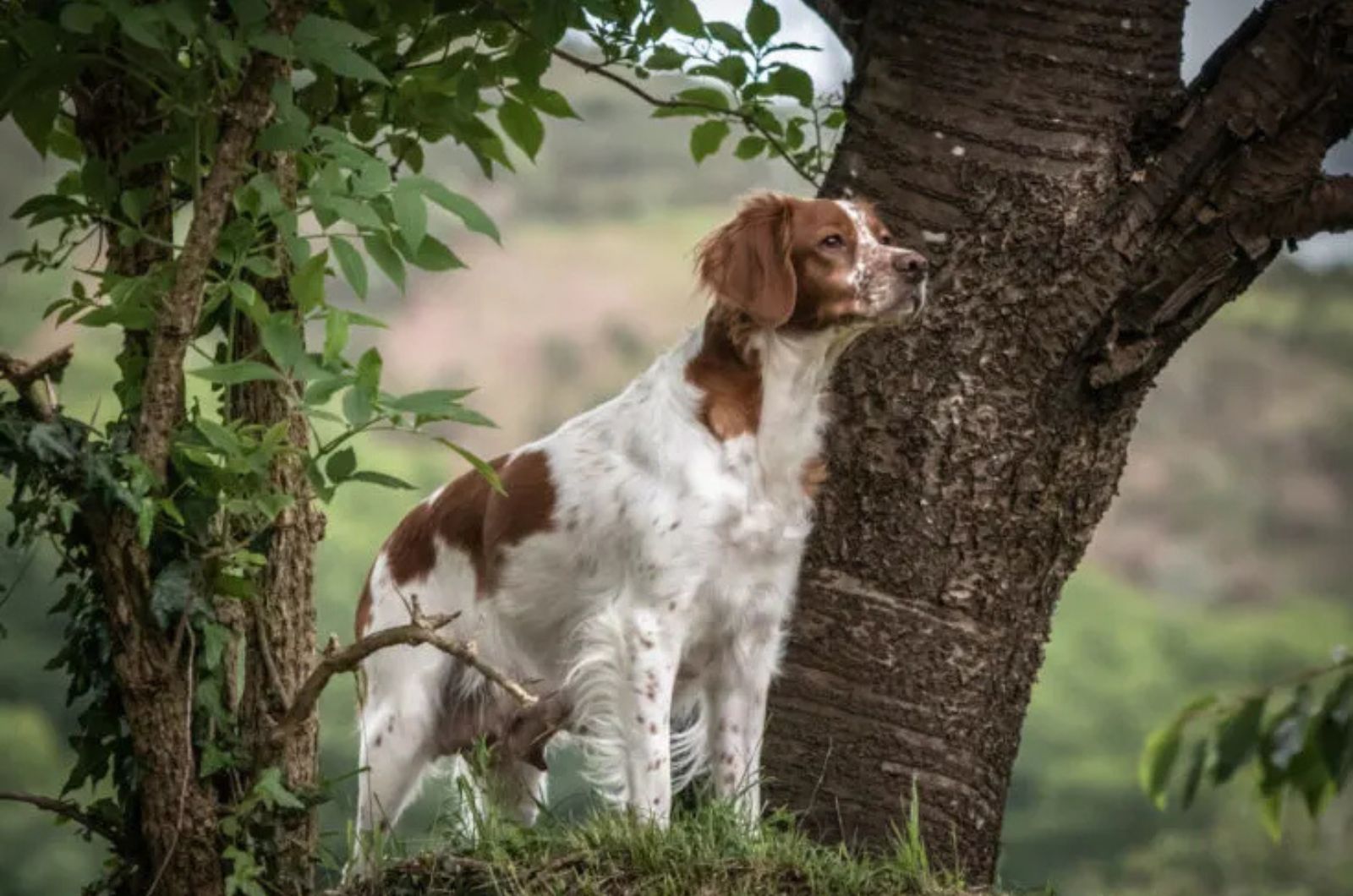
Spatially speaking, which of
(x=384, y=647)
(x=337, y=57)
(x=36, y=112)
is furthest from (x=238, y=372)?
(x=36, y=112)

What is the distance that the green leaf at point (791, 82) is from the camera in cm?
444

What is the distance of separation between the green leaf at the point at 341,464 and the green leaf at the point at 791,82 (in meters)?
1.54

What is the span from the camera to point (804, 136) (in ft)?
16.1

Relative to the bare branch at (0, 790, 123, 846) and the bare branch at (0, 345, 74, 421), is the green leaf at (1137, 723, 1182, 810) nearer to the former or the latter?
the bare branch at (0, 345, 74, 421)

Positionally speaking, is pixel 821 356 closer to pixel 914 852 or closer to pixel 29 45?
pixel 914 852

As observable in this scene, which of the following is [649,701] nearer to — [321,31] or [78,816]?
[78,816]

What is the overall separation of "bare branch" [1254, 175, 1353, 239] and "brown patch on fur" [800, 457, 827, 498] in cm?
99

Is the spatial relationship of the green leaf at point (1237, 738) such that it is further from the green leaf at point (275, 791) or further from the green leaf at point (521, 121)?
the green leaf at point (521, 121)

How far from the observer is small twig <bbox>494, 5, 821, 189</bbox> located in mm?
3984

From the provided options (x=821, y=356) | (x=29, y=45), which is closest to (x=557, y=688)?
(x=821, y=356)

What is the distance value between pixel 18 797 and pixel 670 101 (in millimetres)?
1981

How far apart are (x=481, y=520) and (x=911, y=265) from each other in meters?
1.15

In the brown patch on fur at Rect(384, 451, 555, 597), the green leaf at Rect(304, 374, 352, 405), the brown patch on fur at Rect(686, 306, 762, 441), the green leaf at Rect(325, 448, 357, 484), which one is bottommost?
the green leaf at Rect(325, 448, 357, 484)

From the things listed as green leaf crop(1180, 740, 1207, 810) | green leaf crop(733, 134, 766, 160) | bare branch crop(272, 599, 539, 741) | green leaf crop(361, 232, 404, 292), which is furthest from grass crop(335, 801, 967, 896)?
green leaf crop(1180, 740, 1207, 810)
